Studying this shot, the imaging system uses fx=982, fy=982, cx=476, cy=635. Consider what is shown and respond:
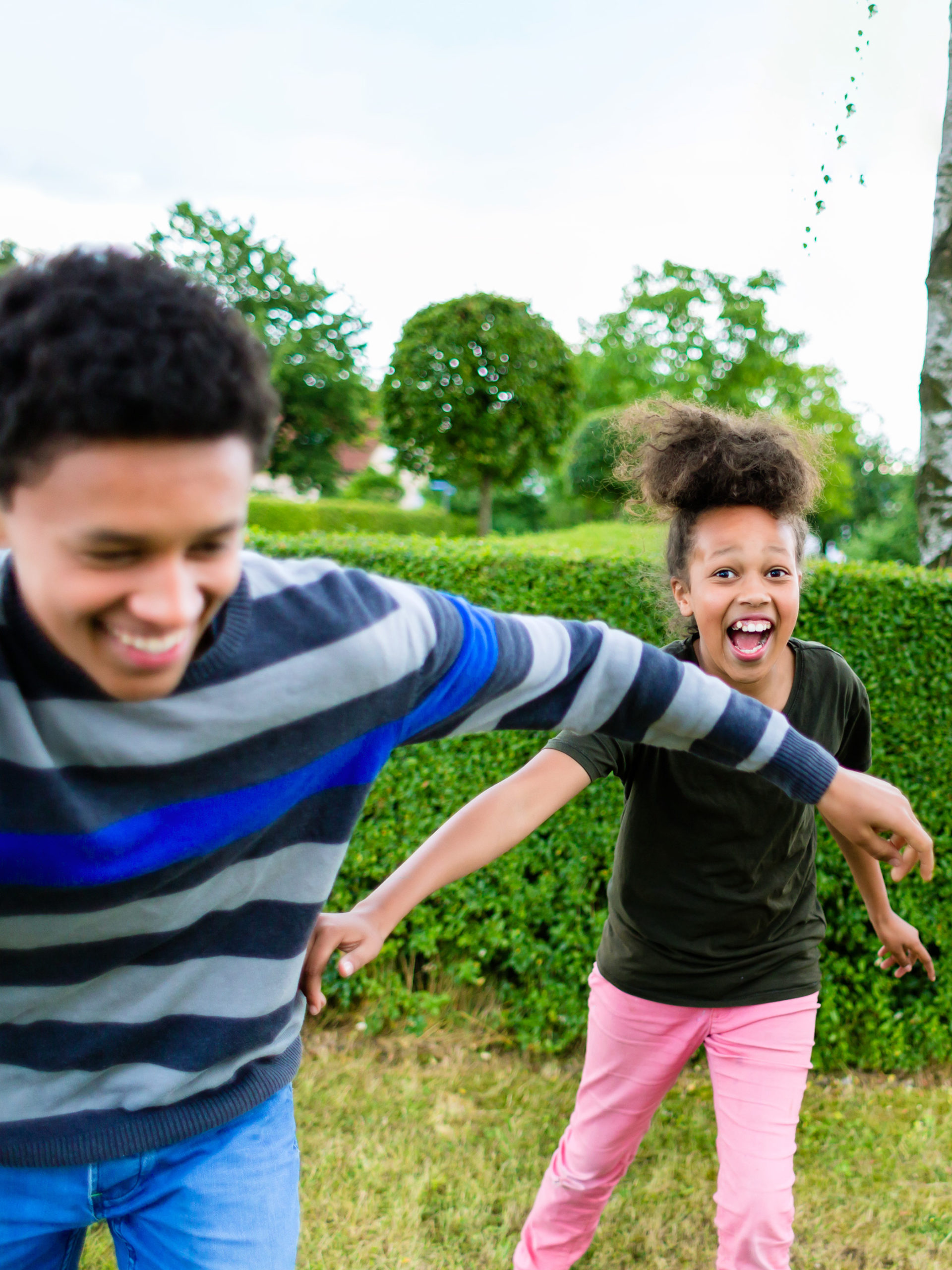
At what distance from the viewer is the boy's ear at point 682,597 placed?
252 cm

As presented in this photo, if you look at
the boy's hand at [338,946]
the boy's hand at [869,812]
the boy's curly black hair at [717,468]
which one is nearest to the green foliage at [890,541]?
the boy's curly black hair at [717,468]

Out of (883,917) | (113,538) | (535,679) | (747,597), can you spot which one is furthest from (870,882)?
(113,538)

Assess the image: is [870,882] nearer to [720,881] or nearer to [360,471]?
[720,881]

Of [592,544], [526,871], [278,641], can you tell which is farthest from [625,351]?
Answer: [278,641]

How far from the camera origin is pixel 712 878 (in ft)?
7.78

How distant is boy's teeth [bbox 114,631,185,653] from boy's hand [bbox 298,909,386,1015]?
760 mm

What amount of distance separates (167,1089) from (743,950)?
141cm

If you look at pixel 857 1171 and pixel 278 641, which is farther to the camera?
pixel 857 1171

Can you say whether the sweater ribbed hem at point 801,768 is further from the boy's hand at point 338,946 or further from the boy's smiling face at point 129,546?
the boy's smiling face at point 129,546

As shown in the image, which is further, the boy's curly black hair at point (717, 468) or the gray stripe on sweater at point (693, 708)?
the boy's curly black hair at point (717, 468)

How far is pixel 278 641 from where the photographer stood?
1.36m

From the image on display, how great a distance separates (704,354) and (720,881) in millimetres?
36026

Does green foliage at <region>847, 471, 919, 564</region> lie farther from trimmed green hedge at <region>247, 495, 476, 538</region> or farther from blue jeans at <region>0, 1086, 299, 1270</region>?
blue jeans at <region>0, 1086, 299, 1270</region>

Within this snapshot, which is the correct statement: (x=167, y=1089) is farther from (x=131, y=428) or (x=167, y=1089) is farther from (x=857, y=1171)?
(x=857, y=1171)
